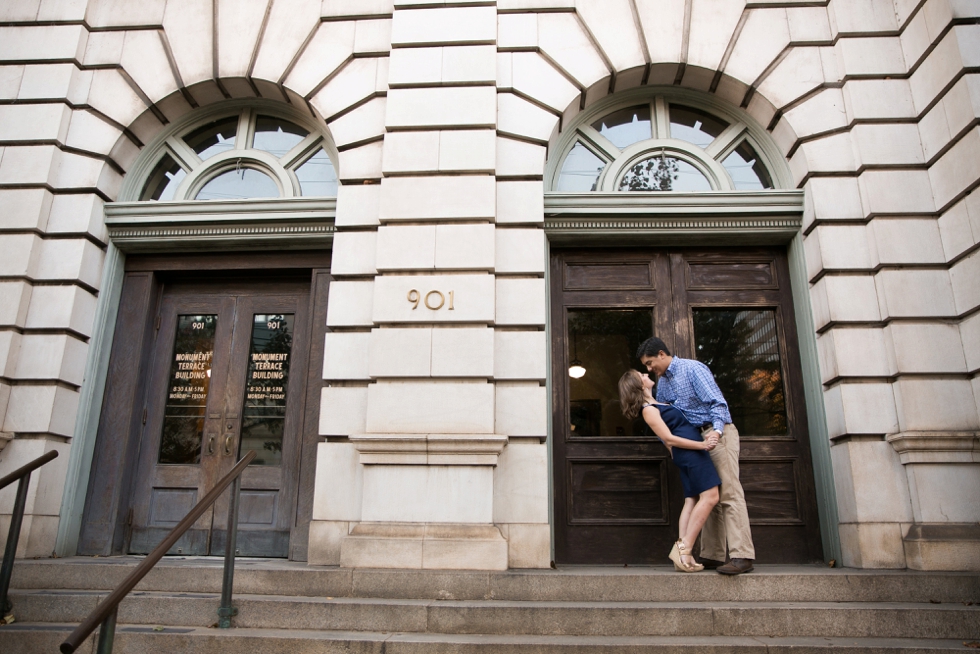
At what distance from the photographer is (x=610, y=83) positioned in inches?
307

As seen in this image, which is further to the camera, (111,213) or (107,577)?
(111,213)

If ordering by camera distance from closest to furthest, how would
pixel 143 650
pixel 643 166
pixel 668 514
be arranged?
pixel 143 650
pixel 668 514
pixel 643 166

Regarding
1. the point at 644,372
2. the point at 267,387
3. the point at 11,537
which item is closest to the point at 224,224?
the point at 267,387

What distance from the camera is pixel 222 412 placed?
24.7 feet

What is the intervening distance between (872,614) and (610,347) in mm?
3549

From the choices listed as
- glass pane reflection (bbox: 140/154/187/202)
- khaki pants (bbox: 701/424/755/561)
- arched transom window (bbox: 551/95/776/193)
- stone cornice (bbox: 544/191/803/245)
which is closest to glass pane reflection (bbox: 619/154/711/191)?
arched transom window (bbox: 551/95/776/193)

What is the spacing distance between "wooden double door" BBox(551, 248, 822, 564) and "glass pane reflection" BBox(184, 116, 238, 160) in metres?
4.64

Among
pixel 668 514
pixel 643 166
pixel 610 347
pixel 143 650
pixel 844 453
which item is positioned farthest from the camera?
pixel 643 166

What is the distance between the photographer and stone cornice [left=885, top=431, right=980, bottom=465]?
235 inches

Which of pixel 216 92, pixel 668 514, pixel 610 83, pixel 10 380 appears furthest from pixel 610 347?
pixel 10 380

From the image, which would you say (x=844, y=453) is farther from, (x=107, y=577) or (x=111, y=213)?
(x=111, y=213)

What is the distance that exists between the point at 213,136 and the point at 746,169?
6877 millimetres

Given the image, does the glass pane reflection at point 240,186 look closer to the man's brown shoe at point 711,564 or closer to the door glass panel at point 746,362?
the door glass panel at point 746,362

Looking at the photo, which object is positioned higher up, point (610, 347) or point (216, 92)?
point (216, 92)
